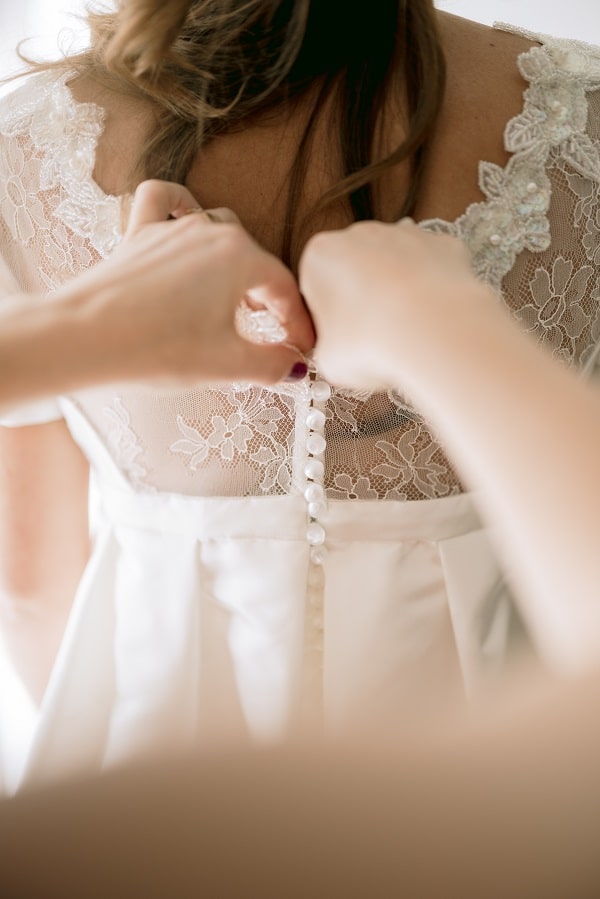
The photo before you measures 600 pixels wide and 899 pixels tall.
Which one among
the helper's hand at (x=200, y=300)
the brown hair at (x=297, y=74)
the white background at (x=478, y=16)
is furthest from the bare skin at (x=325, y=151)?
the white background at (x=478, y=16)

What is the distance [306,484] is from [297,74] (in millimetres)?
457

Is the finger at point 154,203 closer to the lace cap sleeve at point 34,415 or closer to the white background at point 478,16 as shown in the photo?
the lace cap sleeve at point 34,415

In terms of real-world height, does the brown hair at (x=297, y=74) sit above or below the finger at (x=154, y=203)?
above

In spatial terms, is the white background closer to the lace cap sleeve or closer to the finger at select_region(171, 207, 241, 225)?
the lace cap sleeve

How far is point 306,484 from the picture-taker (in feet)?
2.99

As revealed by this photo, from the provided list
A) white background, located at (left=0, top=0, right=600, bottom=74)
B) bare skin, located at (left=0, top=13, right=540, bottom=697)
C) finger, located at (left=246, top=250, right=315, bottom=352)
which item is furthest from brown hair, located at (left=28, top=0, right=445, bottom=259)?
white background, located at (left=0, top=0, right=600, bottom=74)

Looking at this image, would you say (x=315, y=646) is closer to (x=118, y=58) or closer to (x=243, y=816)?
(x=243, y=816)

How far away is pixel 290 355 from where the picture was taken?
0.75 metres

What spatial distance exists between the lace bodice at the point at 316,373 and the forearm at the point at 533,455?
338 millimetres

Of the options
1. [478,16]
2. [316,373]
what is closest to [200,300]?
[316,373]

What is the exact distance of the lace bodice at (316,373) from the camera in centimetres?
88

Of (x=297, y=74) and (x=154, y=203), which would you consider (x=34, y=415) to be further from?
(x=297, y=74)

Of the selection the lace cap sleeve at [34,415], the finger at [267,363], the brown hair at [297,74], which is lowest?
the lace cap sleeve at [34,415]

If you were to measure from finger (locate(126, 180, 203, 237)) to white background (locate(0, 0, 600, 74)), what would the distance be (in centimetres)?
119
